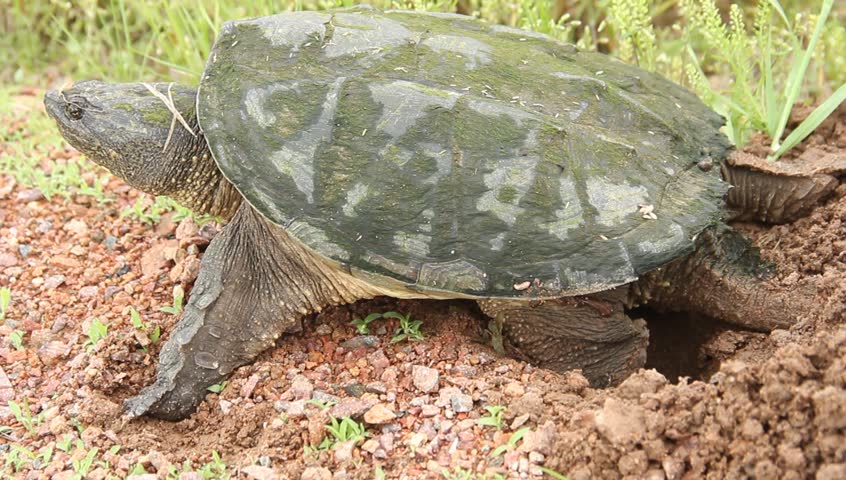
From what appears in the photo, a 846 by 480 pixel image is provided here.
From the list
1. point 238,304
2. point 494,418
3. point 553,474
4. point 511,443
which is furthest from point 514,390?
point 238,304

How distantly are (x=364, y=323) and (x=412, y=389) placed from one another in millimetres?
437

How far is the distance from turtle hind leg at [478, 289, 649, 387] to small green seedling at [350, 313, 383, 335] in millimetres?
440

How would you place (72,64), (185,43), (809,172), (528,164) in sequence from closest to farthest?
(528,164)
(809,172)
(185,43)
(72,64)

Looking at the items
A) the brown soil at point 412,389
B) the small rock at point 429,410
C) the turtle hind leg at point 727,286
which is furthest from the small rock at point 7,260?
the turtle hind leg at point 727,286

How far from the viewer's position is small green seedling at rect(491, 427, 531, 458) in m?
2.24

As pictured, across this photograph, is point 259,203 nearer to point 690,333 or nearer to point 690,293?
point 690,293

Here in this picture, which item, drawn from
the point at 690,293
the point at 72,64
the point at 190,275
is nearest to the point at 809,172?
the point at 690,293

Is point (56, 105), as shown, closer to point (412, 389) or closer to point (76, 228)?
point (76, 228)

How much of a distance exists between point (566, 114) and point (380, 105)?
2.11 feet

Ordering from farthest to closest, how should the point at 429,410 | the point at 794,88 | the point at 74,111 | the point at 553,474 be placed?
the point at 794,88
the point at 74,111
the point at 429,410
the point at 553,474

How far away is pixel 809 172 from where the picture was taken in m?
3.07

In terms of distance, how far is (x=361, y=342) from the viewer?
288 centimetres

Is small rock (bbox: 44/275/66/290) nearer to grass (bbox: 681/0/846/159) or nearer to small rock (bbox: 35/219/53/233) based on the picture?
small rock (bbox: 35/219/53/233)

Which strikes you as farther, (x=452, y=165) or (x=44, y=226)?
(x=44, y=226)
